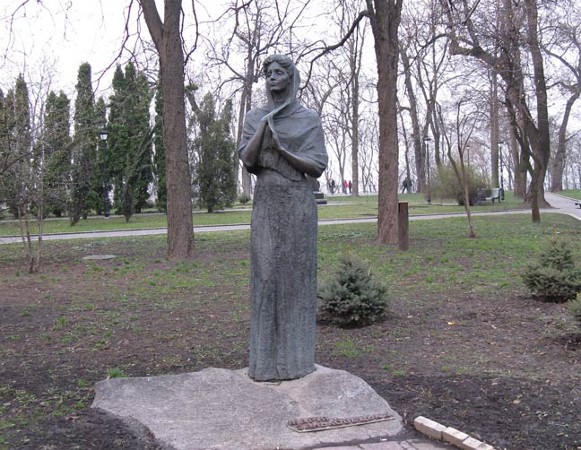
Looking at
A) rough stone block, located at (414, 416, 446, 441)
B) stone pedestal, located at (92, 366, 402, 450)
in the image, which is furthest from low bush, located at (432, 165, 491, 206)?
rough stone block, located at (414, 416, 446, 441)

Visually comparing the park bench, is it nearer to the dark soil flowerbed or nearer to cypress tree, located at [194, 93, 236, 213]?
cypress tree, located at [194, 93, 236, 213]

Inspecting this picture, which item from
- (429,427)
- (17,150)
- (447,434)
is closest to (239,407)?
(429,427)

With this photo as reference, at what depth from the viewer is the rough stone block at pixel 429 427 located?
166 inches

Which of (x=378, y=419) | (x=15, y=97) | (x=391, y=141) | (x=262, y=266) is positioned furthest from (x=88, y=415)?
(x=391, y=141)

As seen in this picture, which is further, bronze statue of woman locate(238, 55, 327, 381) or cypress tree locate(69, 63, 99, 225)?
cypress tree locate(69, 63, 99, 225)

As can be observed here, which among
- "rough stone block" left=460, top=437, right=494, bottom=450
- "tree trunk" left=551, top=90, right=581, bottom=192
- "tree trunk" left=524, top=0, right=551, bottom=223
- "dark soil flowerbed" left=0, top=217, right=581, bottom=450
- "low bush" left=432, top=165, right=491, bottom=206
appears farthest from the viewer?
"tree trunk" left=551, top=90, right=581, bottom=192

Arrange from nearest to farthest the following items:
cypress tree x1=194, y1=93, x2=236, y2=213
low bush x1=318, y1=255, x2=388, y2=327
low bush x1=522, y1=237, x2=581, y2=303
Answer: low bush x1=318, y1=255, x2=388, y2=327, low bush x1=522, y1=237, x2=581, y2=303, cypress tree x1=194, y1=93, x2=236, y2=213

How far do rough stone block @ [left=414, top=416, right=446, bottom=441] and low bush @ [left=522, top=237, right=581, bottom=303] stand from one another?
4.65m

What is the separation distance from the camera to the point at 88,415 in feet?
15.0

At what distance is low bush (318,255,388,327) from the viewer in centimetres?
745

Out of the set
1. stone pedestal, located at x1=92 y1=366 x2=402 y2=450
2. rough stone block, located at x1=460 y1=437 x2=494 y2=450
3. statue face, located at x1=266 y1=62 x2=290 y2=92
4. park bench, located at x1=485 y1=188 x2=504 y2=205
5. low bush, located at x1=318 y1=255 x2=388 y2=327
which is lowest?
rough stone block, located at x1=460 y1=437 x2=494 y2=450

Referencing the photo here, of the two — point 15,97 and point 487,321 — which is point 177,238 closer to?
point 15,97

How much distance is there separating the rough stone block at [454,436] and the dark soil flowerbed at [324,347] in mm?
245

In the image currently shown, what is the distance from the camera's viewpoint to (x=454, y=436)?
4.10m
